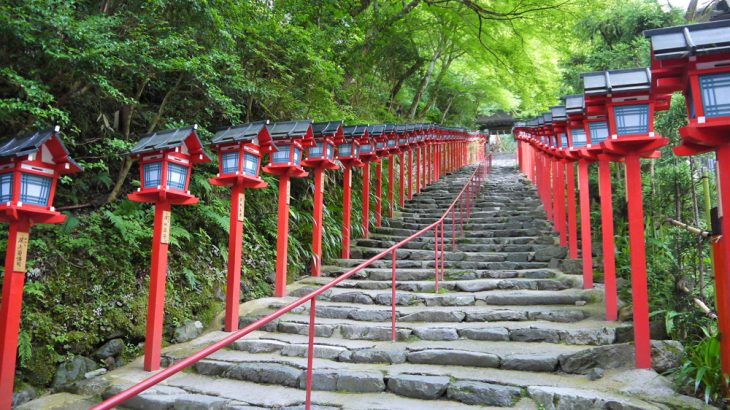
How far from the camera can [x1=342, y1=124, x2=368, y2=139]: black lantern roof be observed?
863cm

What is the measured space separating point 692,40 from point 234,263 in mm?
4799

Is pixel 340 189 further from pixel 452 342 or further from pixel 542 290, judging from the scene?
pixel 452 342

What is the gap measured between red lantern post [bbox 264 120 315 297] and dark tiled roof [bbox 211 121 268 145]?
0.71m

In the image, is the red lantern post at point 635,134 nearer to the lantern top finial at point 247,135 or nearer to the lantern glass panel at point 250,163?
the lantern top finial at point 247,135

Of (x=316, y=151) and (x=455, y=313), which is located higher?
(x=316, y=151)

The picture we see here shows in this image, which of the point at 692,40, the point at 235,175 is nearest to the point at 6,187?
the point at 235,175

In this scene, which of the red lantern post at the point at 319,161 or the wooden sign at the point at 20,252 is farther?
the red lantern post at the point at 319,161

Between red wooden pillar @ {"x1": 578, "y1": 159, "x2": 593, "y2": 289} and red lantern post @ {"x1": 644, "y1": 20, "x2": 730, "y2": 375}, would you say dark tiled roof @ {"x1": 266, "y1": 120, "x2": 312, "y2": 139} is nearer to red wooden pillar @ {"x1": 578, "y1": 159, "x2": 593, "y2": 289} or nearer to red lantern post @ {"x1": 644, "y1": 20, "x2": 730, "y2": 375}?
red wooden pillar @ {"x1": 578, "y1": 159, "x2": 593, "y2": 289}

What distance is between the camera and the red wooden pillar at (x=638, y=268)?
3885 millimetres

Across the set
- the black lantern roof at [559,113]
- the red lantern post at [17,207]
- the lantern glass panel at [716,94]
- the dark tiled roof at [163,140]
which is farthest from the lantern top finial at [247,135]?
the lantern glass panel at [716,94]

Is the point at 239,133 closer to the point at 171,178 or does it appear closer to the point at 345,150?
the point at 171,178

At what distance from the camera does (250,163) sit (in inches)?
222

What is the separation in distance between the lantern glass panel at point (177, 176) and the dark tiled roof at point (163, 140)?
20 centimetres

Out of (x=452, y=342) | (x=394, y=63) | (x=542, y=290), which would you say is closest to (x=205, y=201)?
(x=452, y=342)
